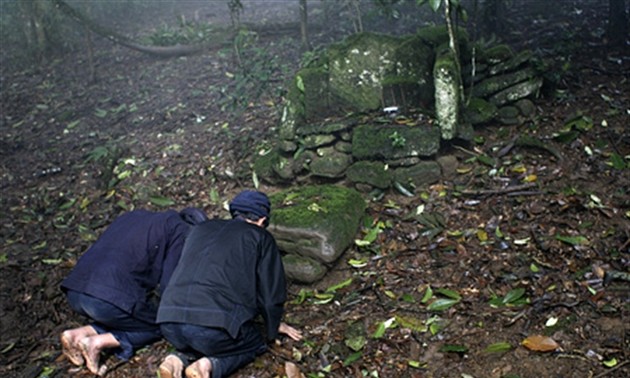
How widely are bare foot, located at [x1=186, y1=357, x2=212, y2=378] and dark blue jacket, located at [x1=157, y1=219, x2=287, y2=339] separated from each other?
287 millimetres

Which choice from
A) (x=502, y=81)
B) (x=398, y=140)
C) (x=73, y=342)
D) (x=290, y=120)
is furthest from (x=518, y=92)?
(x=73, y=342)

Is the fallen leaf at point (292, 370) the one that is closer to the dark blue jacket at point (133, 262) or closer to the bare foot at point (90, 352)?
the dark blue jacket at point (133, 262)

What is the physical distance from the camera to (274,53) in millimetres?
11844

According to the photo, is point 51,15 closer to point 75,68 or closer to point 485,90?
point 75,68

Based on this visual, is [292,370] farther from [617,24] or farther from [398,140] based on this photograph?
[617,24]

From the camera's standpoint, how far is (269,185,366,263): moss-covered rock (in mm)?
5504

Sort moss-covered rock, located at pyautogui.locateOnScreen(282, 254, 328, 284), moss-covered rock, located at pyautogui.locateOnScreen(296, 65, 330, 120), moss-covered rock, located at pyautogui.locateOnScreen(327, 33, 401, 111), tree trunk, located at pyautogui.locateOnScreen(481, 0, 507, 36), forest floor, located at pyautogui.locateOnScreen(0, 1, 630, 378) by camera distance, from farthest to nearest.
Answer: tree trunk, located at pyautogui.locateOnScreen(481, 0, 507, 36), moss-covered rock, located at pyautogui.locateOnScreen(296, 65, 330, 120), moss-covered rock, located at pyautogui.locateOnScreen(327, 33, 401, 111), moss-covered rock, located at pyautogui.locateOnScreen(282, 254, 328, 284), forest floor, located at pyautogui.locateOnScreen(0, 1, 630, 378)

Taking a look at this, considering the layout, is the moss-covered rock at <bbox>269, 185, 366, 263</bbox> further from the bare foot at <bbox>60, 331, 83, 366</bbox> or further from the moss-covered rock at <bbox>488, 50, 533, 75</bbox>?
the moss-covered rock at <bbox>488, 50, 533, 75</bbox>

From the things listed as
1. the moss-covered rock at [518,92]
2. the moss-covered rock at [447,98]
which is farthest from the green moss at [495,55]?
the moss-covered rock at [447,98]

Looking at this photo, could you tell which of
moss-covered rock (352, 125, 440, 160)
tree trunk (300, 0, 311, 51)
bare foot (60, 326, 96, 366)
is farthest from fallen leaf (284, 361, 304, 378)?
tree trunk (300, 0, 311, 51)

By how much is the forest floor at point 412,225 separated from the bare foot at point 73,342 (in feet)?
0.49

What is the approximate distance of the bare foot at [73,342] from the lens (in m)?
4.44

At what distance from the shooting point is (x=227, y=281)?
409 cm

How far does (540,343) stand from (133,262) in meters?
3.15
